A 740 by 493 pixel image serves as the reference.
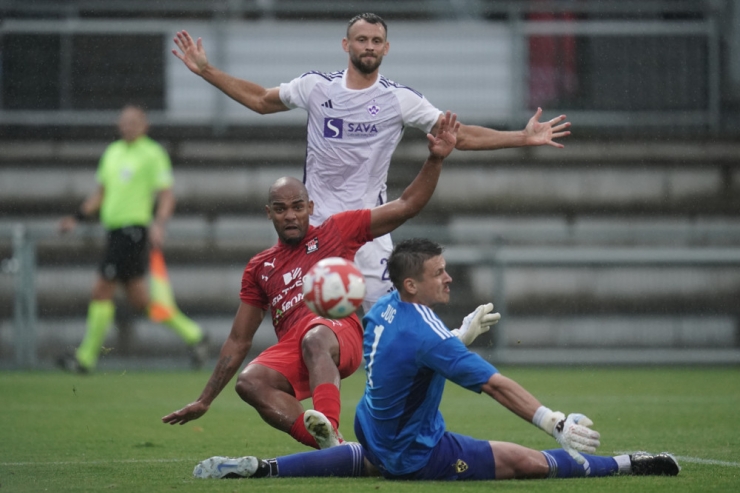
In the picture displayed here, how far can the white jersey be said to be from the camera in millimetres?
8148

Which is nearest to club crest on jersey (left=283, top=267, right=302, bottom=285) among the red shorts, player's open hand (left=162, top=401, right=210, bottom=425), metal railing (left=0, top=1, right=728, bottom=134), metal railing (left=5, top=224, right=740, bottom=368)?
the red shorts

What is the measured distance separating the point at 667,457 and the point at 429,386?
1378mm

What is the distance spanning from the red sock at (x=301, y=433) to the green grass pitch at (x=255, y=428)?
2.13 ft

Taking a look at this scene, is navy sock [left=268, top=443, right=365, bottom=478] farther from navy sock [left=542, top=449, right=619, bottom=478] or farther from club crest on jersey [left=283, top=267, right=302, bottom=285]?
club crest on jersey [left=283, top=267, right=302, bottom=285]

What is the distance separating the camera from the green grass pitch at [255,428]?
6.36m

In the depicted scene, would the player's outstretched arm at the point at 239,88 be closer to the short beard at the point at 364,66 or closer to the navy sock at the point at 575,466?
the short beard at the point at 364,66

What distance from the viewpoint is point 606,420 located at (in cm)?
990

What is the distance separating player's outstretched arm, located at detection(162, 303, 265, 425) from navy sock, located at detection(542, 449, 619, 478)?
78.9 inches

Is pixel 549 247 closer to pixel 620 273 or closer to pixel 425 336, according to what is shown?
pixel 620 273

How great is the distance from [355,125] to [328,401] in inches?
81.1

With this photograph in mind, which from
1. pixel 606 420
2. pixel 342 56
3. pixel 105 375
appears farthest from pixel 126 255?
pixel 606 420

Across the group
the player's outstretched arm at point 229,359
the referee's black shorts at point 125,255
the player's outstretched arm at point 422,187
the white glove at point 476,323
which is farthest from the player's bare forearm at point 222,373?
the referee's black shorts at point 125,255

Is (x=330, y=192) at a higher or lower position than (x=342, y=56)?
lower

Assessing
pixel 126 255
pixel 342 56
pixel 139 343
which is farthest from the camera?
pixel 342 56
